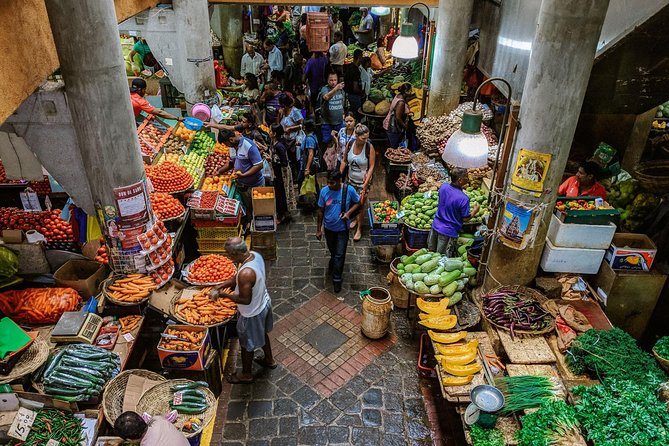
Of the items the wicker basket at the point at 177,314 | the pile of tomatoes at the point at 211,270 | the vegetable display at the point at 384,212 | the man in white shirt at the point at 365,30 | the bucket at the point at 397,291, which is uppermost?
the man in white shirt at the point at 365,30

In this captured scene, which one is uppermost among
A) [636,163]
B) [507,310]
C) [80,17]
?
[80,17]

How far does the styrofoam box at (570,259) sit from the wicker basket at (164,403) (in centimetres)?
472

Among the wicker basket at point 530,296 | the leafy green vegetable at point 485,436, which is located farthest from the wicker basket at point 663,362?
the leafy green vegetable at point 485,436

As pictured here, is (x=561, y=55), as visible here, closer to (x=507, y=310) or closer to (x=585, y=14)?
(x=585, y=14)

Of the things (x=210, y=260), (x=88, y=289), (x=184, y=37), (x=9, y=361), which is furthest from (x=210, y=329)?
(x=184, y=37)

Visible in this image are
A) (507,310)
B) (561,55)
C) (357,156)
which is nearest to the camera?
(561,55)

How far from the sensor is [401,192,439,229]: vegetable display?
834cm

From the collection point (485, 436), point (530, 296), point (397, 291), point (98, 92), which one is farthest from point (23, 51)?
point (530, 296)

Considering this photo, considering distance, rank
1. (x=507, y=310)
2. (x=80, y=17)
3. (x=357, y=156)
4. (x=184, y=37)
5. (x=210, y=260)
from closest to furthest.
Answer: (x=80, y=17), (x=507, y=310), (x=210, y=260), (x=357, y=156), (x=184, y=37)

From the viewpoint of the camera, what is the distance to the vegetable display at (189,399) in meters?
5.37

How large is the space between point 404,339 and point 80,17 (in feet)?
18.9

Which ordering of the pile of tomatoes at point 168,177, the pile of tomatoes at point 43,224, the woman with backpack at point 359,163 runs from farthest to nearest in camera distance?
the woman with backpack at point 359,163 < the pile of tomatoes at point 168,177 < the pile of tomatoes at point 43,224

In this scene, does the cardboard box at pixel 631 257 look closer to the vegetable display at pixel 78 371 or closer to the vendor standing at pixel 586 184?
the vendor standing at pixel 586 184

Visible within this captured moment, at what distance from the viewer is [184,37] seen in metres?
10.9
